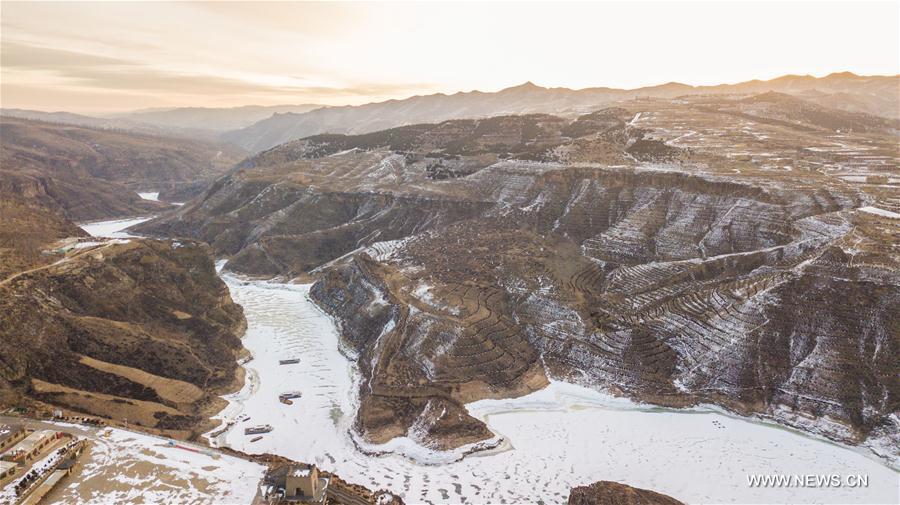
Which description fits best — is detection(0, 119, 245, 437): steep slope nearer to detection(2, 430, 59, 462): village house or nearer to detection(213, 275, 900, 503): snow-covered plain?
detection(213, 275, 900, 503): snow-covered plain

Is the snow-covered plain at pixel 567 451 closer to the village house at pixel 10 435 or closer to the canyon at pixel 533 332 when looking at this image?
the canyon at pixel 533 332

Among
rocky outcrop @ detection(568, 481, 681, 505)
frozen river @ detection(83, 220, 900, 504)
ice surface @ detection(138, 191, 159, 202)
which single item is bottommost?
frozen river @ detection(83, 220, 900, 504)

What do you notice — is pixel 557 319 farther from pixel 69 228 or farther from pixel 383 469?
pixel 69 228

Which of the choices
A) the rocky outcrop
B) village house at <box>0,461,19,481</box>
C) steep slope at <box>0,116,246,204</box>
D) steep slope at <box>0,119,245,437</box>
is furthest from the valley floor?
steep slope at <box>0,116,246,204</box>

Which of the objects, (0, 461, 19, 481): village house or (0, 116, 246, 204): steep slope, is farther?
(0, 116, 246, 204): steep slope

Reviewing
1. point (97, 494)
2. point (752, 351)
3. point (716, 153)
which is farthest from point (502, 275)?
point (716, 153)

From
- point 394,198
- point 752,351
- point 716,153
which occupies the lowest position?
point 752,351
